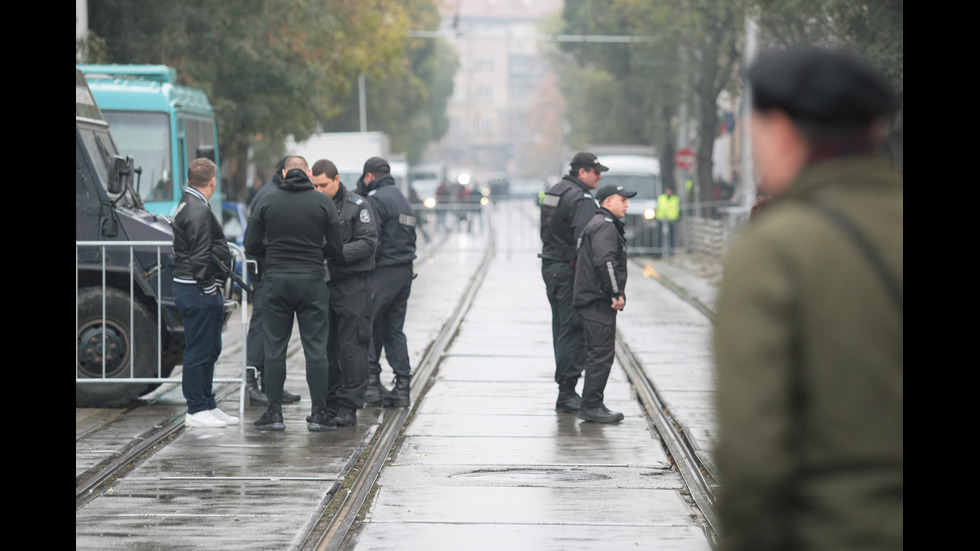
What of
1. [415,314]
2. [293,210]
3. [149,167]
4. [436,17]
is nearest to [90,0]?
[149,167]

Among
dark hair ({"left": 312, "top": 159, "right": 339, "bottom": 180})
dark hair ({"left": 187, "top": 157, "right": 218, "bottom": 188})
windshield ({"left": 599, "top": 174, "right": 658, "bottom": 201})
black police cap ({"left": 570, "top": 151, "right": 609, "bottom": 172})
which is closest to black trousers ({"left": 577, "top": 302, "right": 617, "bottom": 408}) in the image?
black police cap ({"left": 570, "top": 151, "right": 609, "bottom": 172})

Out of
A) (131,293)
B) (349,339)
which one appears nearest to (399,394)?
(349,339)

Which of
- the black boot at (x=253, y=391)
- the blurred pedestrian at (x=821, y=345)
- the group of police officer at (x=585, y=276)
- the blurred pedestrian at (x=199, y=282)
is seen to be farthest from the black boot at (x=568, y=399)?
the blurred pedestrian at (x=821, y=345)

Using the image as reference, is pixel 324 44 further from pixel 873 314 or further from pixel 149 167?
pixel 873 314

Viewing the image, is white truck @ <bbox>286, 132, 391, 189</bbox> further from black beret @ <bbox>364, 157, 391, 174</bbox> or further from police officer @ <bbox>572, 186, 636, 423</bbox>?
police officer @ <bbox>572, 186, 636, 423</bbox>

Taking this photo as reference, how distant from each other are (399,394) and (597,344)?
5.83 ft

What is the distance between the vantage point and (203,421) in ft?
31.8

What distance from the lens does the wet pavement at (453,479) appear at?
6645mm

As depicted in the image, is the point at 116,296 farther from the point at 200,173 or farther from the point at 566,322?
the point at 566,322

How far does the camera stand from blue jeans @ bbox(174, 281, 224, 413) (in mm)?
9508

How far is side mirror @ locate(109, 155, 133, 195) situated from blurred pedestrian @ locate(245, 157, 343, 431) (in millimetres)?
1767

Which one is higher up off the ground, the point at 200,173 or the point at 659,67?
the point at 659,67

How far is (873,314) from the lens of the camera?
7.96ft
